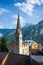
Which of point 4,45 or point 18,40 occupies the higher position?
point 18,40

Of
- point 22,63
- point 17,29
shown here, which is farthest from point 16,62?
point 17,29

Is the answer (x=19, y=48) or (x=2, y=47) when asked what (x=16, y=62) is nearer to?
(x=19, y=48)

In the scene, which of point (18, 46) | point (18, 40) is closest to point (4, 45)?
point (18, 40)

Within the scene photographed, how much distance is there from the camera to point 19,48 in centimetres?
4138

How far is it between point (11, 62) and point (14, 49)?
60.4ft

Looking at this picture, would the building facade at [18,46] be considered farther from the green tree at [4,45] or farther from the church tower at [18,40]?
the green tree at [4,45]

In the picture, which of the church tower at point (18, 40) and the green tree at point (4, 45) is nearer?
the church tower at point (18, 40)

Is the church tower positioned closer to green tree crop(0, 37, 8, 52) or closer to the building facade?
the building facade

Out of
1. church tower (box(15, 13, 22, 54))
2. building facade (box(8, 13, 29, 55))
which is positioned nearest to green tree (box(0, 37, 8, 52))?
building facade (box(8, 13, 29, 55))

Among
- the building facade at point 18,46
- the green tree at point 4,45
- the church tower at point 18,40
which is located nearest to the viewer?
the building facade at point 18,46

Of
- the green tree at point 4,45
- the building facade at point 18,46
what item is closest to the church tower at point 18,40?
the building facade at point 18,46

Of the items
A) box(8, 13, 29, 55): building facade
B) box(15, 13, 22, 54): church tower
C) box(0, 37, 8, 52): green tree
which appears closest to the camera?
box(8, 13, 29, 55): building facade

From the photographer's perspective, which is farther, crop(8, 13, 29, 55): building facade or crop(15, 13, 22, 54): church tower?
crop(15, 13, 22, 54): church tower

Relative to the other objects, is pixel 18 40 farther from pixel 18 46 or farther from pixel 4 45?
pixel 4 45
